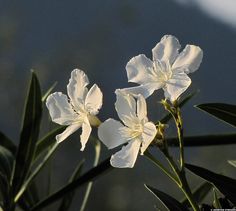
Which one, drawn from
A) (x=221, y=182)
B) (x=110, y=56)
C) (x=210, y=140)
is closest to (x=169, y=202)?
(x=221, y=182)

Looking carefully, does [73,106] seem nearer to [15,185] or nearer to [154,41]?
[15,185]

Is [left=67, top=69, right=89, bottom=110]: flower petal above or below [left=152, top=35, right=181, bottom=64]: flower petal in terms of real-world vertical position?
below

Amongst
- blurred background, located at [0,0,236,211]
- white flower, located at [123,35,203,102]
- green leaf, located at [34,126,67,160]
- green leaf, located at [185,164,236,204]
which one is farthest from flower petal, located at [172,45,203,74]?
blurred background, located at [0,0,236,211]

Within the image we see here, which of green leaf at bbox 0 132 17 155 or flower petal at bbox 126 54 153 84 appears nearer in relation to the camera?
flower petal at bbox 126 54 153 84

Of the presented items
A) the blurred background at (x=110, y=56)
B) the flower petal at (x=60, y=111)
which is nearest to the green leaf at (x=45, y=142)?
the flower petal at (x=60, y=111)

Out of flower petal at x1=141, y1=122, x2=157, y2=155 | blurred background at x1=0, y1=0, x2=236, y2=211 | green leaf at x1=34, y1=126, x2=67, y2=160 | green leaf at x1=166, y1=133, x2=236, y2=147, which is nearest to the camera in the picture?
flower petal at x1=141, y1=122, x2=157, y2=155

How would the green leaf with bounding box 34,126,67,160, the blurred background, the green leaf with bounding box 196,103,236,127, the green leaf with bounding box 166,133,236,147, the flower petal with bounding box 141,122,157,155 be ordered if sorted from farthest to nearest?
the blurred background < the green leaf with bounding box 34,126,67,160 < the green leaf with bounding box 166,133,236,147 < the green leaf with bounding box 196,103,236,127 < the flower petal with bounding box 141,122,157,155

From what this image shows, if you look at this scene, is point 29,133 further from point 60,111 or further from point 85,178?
point 60,111

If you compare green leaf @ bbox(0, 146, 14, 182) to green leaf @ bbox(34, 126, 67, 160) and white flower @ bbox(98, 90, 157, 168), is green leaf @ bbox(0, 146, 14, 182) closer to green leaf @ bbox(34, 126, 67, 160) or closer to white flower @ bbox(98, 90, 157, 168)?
green leaf @ bbox(34, 126, 67, 160)

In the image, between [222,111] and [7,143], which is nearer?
[222,111]
